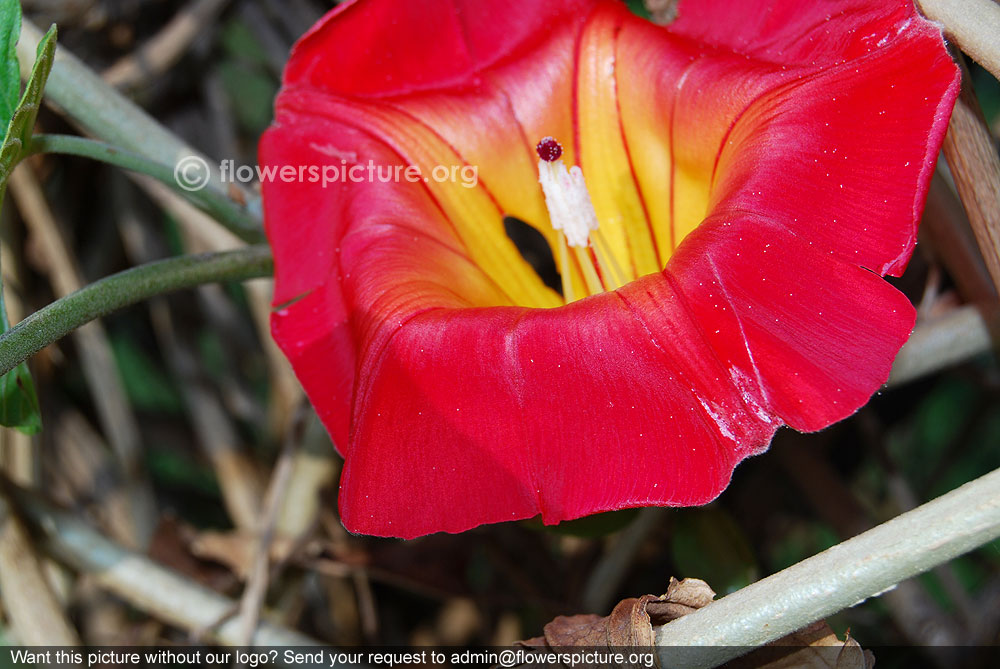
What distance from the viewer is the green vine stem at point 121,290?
63 centimetres

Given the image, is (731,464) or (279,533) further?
(279,533)

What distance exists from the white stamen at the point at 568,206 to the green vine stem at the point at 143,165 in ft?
0.90

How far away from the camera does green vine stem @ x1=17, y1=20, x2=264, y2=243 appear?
86cm

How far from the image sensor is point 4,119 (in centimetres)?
72

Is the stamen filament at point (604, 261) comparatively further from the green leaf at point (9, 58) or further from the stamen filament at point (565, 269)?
the green leaf at point (9, 58)

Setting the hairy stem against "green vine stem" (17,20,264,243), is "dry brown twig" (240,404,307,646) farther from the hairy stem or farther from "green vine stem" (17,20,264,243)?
"green vine stem" (17,20,264,243)

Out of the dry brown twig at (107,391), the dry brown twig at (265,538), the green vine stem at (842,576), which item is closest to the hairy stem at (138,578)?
the dry brown twig at (265,538)

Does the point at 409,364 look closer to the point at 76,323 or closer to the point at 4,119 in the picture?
the point at 76,323

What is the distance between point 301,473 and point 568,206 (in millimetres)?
460

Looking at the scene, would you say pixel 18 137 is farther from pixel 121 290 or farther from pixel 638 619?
pixel 638 619

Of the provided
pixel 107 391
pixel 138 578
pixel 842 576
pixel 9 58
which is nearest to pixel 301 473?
pixel 138 578

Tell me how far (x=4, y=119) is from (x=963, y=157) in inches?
28.8

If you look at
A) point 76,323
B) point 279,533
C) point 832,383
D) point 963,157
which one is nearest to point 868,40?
point 963,157
